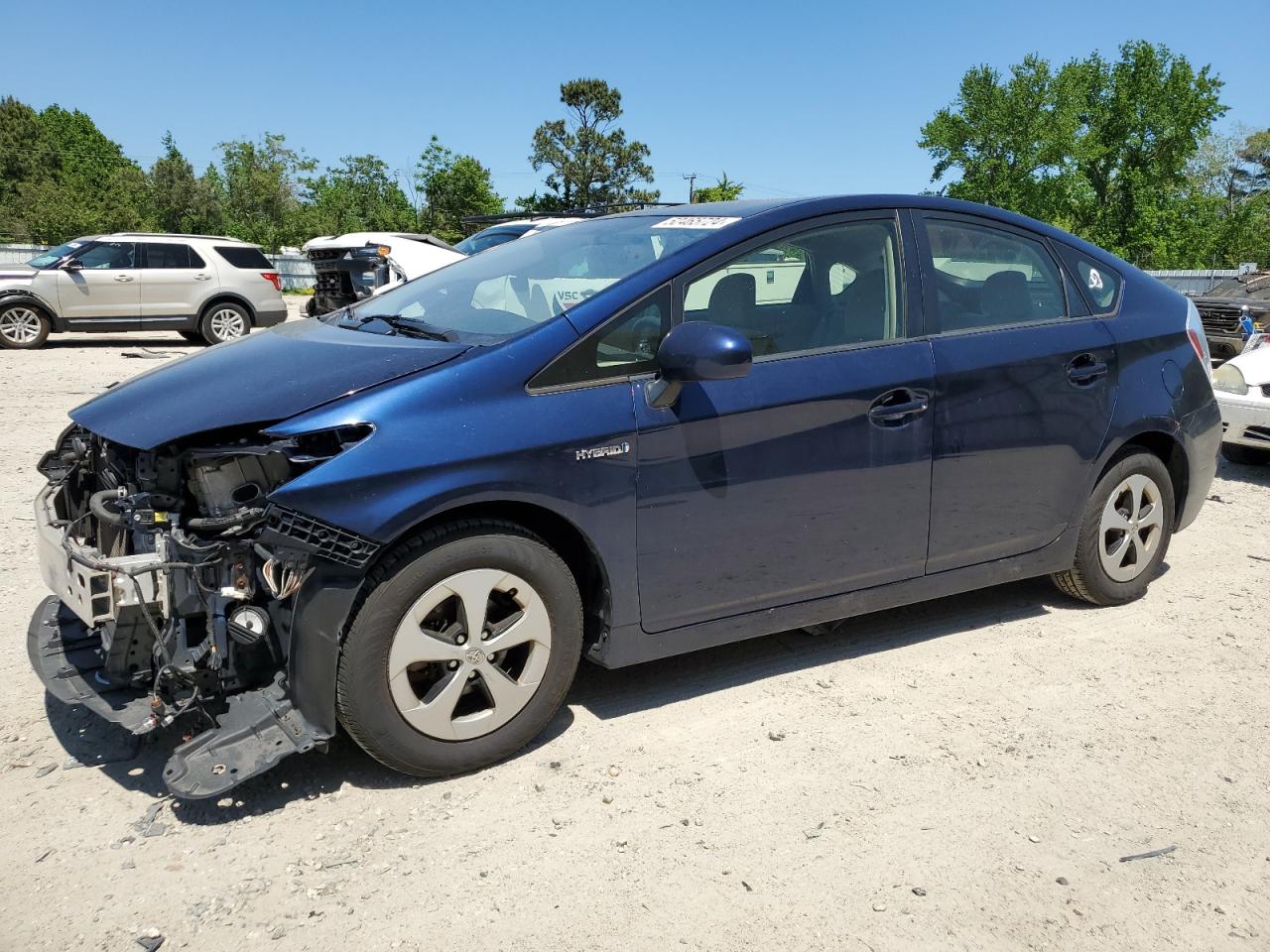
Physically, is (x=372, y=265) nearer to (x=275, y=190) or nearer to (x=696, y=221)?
(x=696, y=221)

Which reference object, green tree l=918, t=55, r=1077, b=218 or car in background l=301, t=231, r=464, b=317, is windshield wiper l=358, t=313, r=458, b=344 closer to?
car in background l=301, t=231, r=464, b=317

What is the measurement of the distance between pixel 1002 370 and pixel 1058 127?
191 feet

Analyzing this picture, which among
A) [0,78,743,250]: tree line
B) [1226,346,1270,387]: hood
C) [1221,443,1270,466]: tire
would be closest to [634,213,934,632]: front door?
[1226,346,1270,387]: hood

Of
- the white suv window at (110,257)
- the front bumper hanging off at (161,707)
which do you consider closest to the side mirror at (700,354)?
the front bumper hanging off at (161,707)

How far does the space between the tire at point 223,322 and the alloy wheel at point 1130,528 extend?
14466 mm

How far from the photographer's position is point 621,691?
384cm

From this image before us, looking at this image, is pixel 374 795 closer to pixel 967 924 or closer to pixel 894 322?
pixel 967 924

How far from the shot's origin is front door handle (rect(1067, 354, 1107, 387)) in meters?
4.19

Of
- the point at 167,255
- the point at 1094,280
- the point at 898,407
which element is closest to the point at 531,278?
the point at 898,407

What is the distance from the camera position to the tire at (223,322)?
52.7 feet

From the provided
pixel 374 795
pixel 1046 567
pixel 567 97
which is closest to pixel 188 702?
pixel 374 795

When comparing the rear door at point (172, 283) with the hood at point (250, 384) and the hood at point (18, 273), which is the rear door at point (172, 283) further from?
the hood at point (250, 384)

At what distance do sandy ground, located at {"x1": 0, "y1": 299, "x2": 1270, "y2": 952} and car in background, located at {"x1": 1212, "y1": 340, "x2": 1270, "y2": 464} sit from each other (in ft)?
13.4

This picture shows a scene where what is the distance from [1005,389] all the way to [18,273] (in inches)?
615
